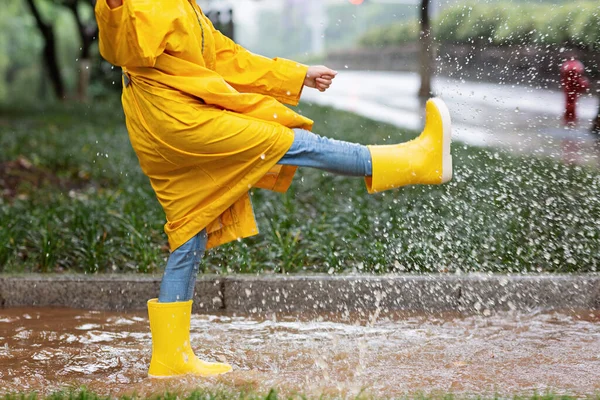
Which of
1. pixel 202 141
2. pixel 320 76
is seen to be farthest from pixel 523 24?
pixel 202 141

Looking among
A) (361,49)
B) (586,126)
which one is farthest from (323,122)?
(361,49)

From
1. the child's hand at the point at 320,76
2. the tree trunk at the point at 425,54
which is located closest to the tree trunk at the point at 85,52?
the tree trunk at the point at 425,54

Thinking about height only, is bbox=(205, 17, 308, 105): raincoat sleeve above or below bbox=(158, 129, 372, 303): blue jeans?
above

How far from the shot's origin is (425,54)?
21094mm

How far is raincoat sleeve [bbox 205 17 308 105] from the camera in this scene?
4.14 metres

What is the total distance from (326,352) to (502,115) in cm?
1406

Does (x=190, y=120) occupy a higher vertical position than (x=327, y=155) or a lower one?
higher

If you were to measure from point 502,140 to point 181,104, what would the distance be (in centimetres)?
792

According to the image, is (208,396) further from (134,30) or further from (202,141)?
(134,30)

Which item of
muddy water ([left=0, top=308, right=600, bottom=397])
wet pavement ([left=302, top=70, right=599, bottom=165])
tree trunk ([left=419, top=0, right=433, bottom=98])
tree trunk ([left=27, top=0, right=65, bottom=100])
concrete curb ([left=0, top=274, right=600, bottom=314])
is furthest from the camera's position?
tree trunk ([left=27, top=0, right=65, bottom=100])

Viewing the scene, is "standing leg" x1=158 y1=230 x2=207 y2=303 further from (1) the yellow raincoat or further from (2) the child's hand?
(2) the child's hand

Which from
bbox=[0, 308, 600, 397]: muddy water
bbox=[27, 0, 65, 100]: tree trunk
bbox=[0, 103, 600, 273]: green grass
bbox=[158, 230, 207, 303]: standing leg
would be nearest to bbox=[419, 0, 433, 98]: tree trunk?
bbox=[27, 0, 65, 100]: tree trunk

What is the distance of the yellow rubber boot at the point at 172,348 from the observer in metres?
3.96

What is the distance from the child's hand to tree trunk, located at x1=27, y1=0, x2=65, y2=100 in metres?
19.3
